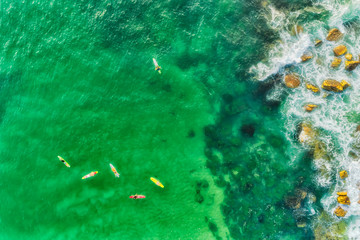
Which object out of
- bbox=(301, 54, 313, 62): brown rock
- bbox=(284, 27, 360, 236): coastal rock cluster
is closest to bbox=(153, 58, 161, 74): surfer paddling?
bbox=(284, 27, 360, 236): coastal rock cluster

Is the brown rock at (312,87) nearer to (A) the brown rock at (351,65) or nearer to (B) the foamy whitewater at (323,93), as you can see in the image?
(B) the foamy whitewater at (323,93)

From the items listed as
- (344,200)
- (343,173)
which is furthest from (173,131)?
(344,200)

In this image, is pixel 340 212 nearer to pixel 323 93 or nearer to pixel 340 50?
pixel 323 93

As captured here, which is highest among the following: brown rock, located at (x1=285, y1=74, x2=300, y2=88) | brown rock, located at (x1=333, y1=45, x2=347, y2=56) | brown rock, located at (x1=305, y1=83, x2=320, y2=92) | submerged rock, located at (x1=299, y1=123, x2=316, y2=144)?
brown rock, located at (x1=333, y1=45, x2=347, y2=56)

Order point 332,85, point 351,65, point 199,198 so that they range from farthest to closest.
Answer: point 199,198, point 332,85, point 351,65

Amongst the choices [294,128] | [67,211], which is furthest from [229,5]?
[67,211]

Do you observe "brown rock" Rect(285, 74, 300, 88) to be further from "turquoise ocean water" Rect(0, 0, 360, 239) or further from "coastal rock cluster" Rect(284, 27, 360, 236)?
"turquoise ocean water" Rect(0, 0, 360, 239)
